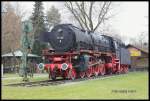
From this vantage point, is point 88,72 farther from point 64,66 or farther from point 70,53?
point 64,66

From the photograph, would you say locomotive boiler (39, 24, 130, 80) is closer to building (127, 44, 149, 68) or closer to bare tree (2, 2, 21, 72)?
building (127, 44, 149, 68)

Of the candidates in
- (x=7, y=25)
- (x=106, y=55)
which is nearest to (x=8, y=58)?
(x=7, y=25)

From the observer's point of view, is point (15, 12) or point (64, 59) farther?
point (15, 12)

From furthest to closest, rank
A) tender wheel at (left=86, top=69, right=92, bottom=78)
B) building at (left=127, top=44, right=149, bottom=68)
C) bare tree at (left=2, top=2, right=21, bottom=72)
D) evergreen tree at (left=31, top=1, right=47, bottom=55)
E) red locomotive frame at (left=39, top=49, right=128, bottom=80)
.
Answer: bare tree at (left=2, top=2, right=21, bottom=72) → building at (left=127, top=44, right=149, bottom=68) → evergreen tree at (left=31, top=1, right=47, bottom=55) → tender wheel at (left=86, top=69, right=92, bottom=78) → red locomotive frame at (left=39, top=49, right=128, bottom=80)

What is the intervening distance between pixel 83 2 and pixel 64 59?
1394 inches

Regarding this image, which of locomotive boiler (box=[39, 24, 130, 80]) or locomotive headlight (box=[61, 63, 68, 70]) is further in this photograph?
locomotive boiler (box=[39, 24, 130, 80])

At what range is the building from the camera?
61.3m

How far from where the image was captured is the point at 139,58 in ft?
210

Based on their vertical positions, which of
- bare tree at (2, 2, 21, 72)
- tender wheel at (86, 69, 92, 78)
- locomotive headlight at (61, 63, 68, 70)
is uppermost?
bare tree at (2, 2, 21, 72)

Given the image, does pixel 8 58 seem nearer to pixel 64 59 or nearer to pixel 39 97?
pixel 64 59

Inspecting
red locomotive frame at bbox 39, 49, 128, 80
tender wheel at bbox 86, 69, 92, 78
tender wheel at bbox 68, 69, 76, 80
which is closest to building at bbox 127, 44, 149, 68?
red locomotive frame at bbox 39, 49, 128, 80

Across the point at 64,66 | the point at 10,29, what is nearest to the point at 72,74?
the point at 64,66

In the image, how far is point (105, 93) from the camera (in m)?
16.0

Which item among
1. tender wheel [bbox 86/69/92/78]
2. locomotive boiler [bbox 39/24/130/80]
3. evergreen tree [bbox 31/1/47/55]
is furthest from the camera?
evergreen tree [bbox 31/1/47/55]
